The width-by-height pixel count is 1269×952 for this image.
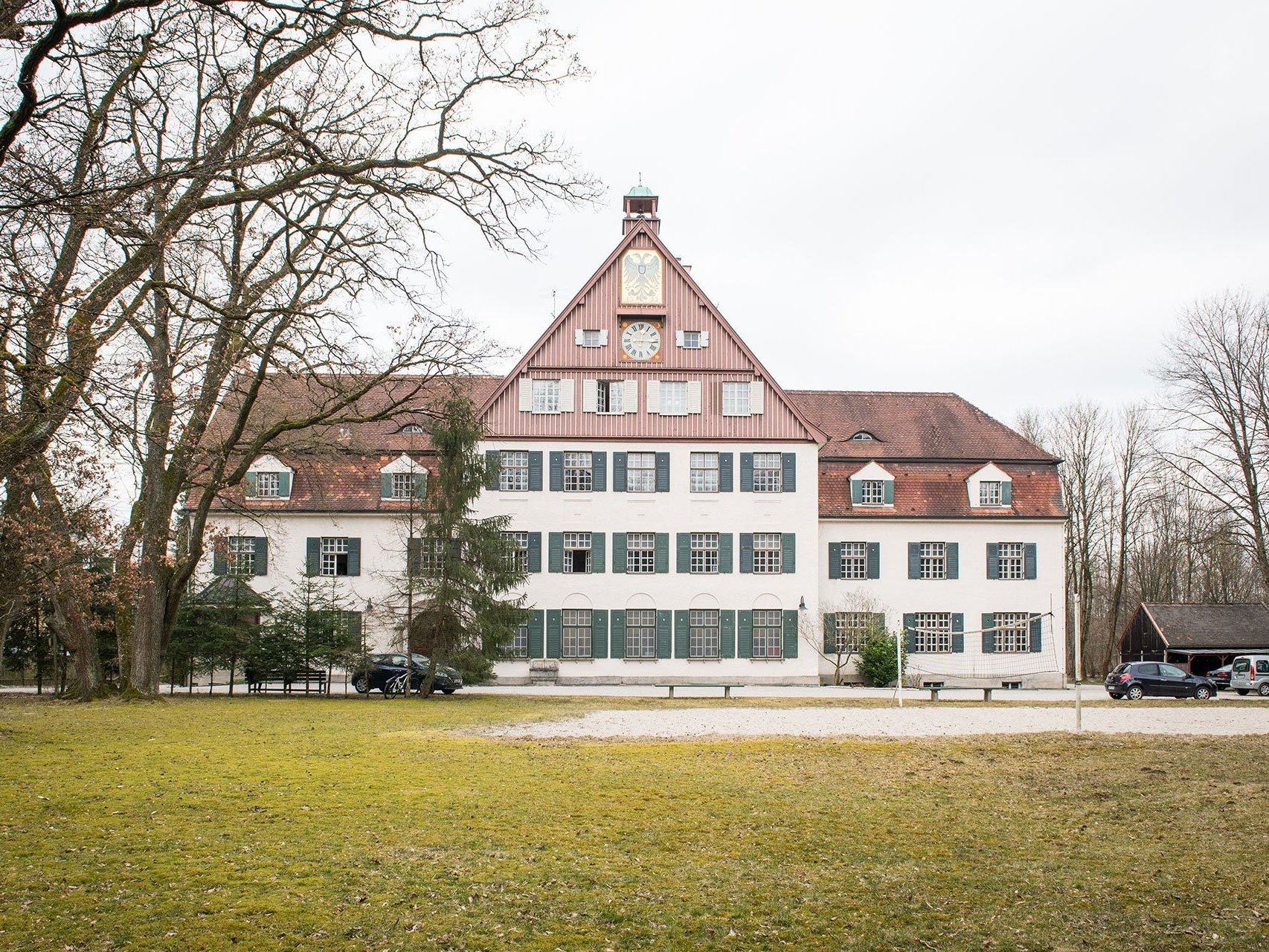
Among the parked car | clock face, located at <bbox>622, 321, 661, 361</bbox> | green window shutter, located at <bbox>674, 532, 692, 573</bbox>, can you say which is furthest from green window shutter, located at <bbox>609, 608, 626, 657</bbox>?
the parked car

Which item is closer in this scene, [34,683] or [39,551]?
[39,551]

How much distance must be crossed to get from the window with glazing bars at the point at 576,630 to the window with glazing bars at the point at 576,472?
152 inches

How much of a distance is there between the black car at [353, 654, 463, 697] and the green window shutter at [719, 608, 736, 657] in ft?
30.3

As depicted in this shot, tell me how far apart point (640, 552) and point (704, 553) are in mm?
2060

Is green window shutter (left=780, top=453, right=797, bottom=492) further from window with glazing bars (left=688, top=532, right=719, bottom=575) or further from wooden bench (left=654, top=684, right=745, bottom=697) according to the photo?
wooden bench (left=654, top=684, right=745, bottom=697)

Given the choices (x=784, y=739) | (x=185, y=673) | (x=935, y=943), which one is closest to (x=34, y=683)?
(x=185, y=673)

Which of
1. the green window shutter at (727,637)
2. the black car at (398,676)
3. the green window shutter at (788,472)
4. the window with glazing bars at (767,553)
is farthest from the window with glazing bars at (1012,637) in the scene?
the black car at (398,676)

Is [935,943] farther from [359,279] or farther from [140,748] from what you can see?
[140,748]

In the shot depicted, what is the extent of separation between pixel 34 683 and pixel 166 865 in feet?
116

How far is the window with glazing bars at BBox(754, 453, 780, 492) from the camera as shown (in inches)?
1527

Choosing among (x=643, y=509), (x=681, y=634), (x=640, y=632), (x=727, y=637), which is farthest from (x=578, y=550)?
(x=727, y=637)

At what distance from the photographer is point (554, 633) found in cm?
3806

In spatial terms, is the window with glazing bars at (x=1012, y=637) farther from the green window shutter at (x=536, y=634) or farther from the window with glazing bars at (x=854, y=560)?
the green window shutter at (x=536, y=634)

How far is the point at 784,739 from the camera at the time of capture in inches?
711
